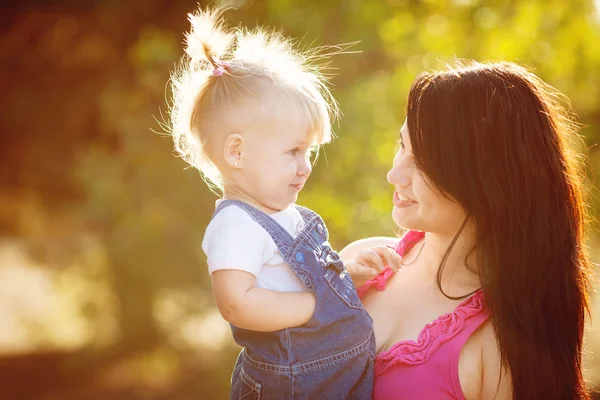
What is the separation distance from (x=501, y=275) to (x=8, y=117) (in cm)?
620

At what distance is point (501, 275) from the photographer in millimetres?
2244

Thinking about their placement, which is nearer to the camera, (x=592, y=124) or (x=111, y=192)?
(x=592, y=124)

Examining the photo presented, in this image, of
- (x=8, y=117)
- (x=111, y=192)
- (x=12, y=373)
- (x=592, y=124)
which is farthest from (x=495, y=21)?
(x=12, y=373)

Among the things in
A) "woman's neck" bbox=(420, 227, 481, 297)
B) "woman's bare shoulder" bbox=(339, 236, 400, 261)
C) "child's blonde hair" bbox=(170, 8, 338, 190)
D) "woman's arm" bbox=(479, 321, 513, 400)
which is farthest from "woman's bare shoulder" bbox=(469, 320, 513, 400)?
"child's blonde hair" bbox=(170, 8, 338, 190)

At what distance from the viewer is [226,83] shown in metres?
2.18

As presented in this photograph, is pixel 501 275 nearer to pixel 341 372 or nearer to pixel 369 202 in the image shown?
pixel 341 372

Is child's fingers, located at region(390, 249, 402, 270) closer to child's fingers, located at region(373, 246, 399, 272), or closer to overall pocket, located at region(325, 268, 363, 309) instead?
child's fingers, located at region(373, 246, 399, 272)

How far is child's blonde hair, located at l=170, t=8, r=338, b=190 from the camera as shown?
2.17m

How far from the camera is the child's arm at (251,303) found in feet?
A: 6.51

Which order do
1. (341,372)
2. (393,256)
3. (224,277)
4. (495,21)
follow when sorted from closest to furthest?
(224,277) < (341,372) < (393,256) < (495,21)

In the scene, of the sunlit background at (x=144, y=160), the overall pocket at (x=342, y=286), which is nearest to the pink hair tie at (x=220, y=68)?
the overall pocket at (x=342, y=286)

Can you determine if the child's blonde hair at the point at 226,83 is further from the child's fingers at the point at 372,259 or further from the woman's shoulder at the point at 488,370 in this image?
the woman's shoulder at the point at 488,370

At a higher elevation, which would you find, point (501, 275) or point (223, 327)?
point (223, 327)

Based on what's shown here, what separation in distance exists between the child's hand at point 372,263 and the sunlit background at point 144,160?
1841mm
